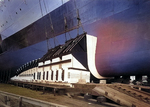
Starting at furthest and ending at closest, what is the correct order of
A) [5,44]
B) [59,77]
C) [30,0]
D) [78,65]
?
[5,44]
[30,0]
[59,77]
[78,65]

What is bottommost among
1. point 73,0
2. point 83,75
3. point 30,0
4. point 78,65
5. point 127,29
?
point 83,75

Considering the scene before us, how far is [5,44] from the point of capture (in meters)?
14.7

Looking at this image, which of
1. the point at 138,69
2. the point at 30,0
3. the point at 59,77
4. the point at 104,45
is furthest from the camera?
the point at 30,0

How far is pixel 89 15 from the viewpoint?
6621mm

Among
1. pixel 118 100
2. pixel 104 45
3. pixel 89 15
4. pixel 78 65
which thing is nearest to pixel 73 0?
pixel 89 15

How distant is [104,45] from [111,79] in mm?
1695

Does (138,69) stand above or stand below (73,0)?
below

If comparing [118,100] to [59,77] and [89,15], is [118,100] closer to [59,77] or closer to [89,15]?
[59,77]

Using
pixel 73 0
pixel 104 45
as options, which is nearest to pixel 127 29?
pixel 104 45

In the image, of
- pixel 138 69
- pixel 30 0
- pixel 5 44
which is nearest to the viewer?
pixel 138 69

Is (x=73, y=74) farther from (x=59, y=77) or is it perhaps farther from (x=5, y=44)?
(x=5, y=44)

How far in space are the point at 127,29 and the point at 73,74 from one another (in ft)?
10.3

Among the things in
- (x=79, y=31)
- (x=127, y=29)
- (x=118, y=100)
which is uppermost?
(x=79, y=31)

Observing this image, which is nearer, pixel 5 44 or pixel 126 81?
pixel 126 81
